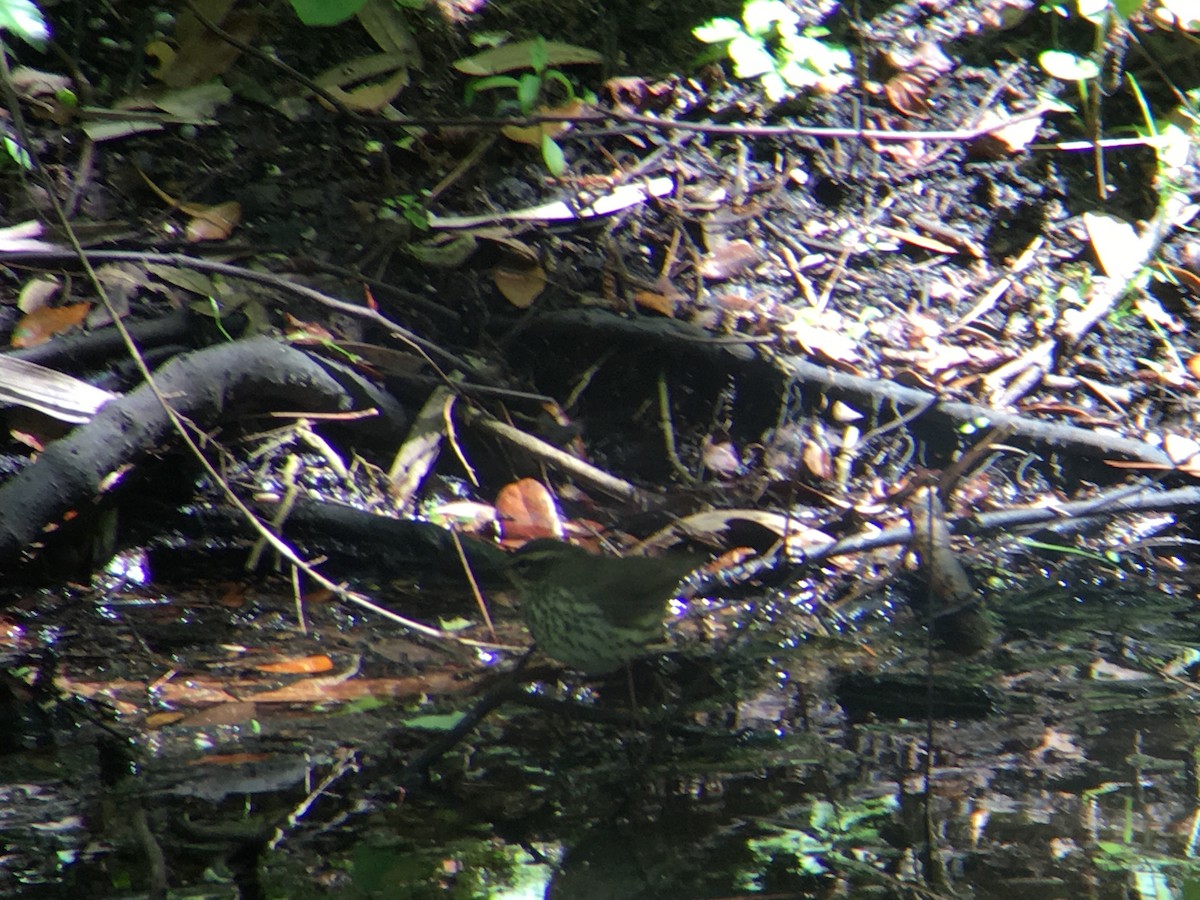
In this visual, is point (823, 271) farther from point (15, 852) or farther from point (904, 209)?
point (15, 852)

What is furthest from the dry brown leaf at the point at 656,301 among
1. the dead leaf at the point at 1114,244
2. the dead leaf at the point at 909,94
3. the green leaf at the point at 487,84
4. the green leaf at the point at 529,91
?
the dead leaf at the point at 1114,244

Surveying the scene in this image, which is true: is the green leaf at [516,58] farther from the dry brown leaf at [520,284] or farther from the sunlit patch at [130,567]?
the sunlit patch at [130,567]

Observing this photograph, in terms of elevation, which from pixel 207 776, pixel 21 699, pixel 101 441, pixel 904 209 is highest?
pixel 904 209

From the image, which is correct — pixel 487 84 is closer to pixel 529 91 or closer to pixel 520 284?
pixel 529 91

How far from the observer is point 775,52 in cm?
534

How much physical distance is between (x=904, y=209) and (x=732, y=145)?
2.62ft

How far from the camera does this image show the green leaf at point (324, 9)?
10.9 ft

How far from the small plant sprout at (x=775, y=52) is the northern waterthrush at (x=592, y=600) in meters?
2.82

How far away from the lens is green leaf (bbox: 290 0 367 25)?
3318 millimetres

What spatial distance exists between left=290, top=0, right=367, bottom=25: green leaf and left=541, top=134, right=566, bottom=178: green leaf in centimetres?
151

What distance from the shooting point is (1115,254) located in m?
5.22

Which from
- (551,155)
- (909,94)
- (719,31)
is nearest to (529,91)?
(551,155)

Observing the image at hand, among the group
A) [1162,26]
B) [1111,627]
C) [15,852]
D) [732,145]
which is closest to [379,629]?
[15,852]

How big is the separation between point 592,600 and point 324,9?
1781 mm
